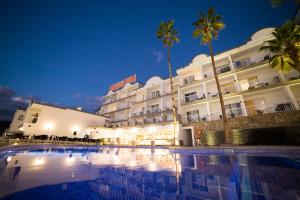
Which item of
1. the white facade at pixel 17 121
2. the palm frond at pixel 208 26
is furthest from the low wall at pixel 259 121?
the white facade at pixel 17 121

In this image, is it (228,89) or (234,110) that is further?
(228,89)

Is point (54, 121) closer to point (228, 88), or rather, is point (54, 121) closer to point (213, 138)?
point (213, 138)

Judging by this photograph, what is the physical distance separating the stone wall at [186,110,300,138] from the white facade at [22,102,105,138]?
83.5 feet

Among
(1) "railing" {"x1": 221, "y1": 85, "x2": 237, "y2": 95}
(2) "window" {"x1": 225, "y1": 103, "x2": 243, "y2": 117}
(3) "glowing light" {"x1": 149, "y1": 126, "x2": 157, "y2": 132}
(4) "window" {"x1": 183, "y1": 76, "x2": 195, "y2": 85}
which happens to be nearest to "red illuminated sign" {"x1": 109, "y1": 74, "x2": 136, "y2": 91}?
(3) "glowing light" {"x1": 149, "y1": 126, "x2": 157, "y2": 132}

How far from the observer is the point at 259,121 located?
48.0 ft

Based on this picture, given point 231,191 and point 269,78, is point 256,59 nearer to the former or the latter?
point 269,78

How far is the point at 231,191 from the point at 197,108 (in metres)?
20.0

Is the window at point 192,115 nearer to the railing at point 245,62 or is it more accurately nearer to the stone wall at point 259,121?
the stone wall at point 259,121

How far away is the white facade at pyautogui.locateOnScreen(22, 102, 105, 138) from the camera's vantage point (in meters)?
25.0

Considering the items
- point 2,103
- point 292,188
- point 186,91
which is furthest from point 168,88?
point 2,103

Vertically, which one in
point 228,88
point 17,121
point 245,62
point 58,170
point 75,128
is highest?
point 245,62

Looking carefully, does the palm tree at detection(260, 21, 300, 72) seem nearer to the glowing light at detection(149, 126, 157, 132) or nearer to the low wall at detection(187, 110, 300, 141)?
the low wall at detection(187, 110, 300, 141)

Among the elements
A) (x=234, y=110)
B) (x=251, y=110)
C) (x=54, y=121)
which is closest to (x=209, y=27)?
(x=234, y=110)

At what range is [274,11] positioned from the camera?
55.3 metres
